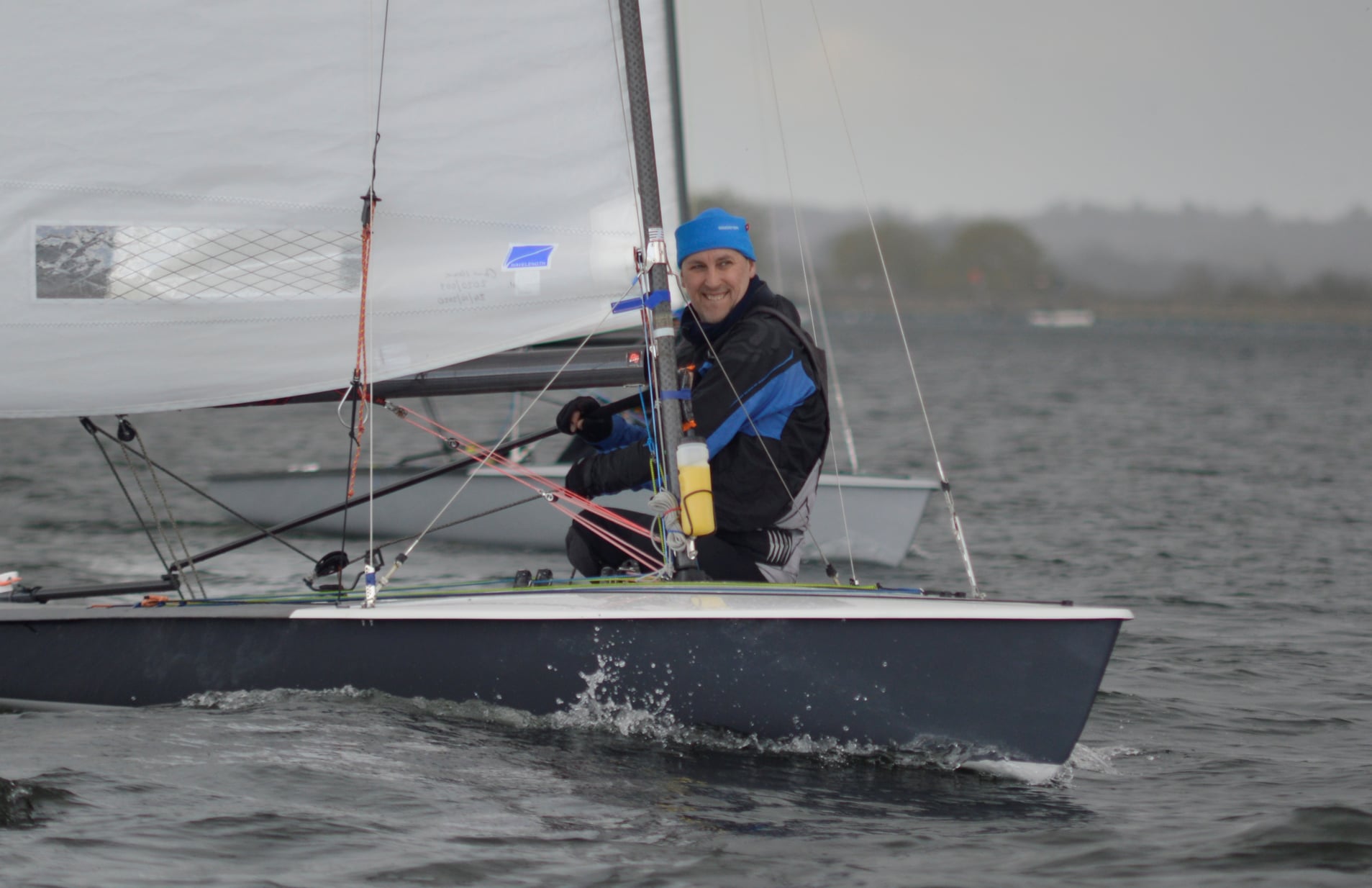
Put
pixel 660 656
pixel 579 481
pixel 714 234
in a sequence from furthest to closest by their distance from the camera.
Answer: pixel 579 481 → pixel 714 234 → pixel 660 656

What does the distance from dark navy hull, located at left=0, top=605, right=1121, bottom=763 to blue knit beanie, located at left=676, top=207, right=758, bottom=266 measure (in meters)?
1.17

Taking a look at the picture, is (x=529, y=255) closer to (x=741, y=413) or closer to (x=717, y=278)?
(x=717, y=278)

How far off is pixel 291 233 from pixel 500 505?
4307mm

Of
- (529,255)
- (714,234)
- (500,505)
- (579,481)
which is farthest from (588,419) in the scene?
(500,505)

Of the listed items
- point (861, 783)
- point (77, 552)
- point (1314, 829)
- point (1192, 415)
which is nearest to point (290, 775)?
point (861, 783)

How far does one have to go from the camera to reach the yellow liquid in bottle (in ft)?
12.6

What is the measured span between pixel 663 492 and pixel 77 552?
5736mm

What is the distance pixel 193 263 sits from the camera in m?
4.43

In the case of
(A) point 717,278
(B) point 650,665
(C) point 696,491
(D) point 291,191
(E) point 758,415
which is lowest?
(B) point 650,665

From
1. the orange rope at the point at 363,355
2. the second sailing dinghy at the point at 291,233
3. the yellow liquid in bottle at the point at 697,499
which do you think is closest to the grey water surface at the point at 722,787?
the second sailing dinghy at the point at 291,233

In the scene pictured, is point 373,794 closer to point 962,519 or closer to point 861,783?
point 861,783

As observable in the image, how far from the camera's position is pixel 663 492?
4.00 metres

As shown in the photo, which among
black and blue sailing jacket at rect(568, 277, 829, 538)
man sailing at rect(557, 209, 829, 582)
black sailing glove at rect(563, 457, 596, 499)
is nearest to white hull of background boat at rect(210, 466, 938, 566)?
black sailing glove at rect(563, 457, 596, 499)

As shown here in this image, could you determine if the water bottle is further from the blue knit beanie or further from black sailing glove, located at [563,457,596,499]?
the blue knit beanie
